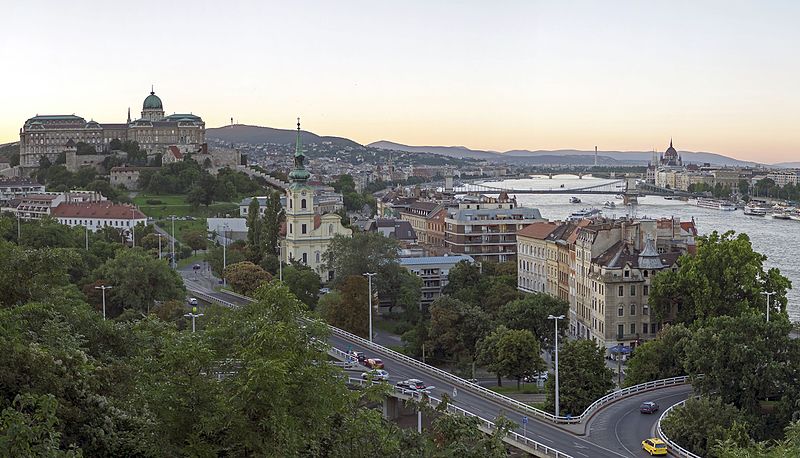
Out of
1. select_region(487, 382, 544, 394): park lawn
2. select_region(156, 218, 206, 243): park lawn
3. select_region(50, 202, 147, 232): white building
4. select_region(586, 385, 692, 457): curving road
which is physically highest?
select_region(50, 202, 147, 232): white building

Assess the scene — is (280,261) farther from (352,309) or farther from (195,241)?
(195,241)

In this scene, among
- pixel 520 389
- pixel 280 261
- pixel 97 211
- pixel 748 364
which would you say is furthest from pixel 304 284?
pixel 97 211

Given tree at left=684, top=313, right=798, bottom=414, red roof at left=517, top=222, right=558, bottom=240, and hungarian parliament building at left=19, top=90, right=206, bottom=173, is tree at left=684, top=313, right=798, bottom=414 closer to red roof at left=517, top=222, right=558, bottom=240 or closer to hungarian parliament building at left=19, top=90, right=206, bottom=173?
red roof at left=517, top=222, right=558, bottom=240

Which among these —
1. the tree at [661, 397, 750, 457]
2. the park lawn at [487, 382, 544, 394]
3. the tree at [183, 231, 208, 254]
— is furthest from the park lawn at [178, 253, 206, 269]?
the tree at [661, 397, 750, 457]

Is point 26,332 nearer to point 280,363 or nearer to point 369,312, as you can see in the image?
point 280,363

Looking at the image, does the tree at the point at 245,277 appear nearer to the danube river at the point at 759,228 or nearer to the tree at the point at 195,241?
the tree at the point at 195,241
